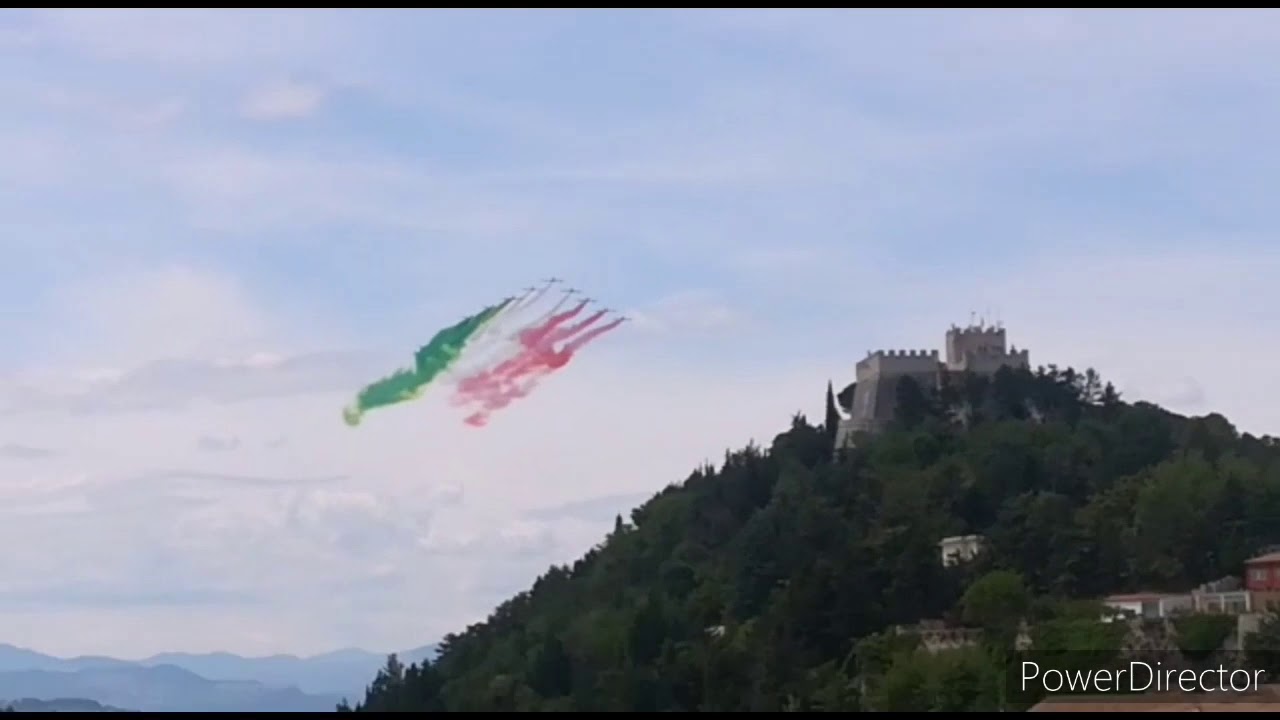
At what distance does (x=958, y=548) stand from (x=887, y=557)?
5.48 metres

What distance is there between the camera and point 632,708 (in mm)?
67062

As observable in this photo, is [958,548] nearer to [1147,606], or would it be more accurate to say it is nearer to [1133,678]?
[1147,606]

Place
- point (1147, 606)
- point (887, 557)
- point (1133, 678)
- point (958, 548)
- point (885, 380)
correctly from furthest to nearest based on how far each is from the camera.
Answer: point (885, 380), point (958, 548), point (887, 557), point (1147, 606), point (1133, 678)

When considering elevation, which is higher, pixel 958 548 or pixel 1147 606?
pixel 958 548

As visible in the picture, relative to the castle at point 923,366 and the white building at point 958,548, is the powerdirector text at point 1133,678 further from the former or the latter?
the castle at point 923,366

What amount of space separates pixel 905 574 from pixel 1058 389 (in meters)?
29.9

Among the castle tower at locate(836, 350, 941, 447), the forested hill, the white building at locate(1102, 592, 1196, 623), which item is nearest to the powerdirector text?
the forested hill

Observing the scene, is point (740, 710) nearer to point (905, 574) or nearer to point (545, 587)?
point (905, 574)

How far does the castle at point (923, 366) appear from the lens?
345 ft

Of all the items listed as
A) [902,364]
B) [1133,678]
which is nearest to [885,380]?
[902,364]

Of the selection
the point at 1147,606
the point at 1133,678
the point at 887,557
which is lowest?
the point at 1133,678

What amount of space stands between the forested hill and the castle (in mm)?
1901

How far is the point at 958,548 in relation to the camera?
81125 mm

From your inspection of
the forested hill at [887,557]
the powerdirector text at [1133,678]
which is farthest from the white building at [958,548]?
the powerdirector text at [1133,678]
